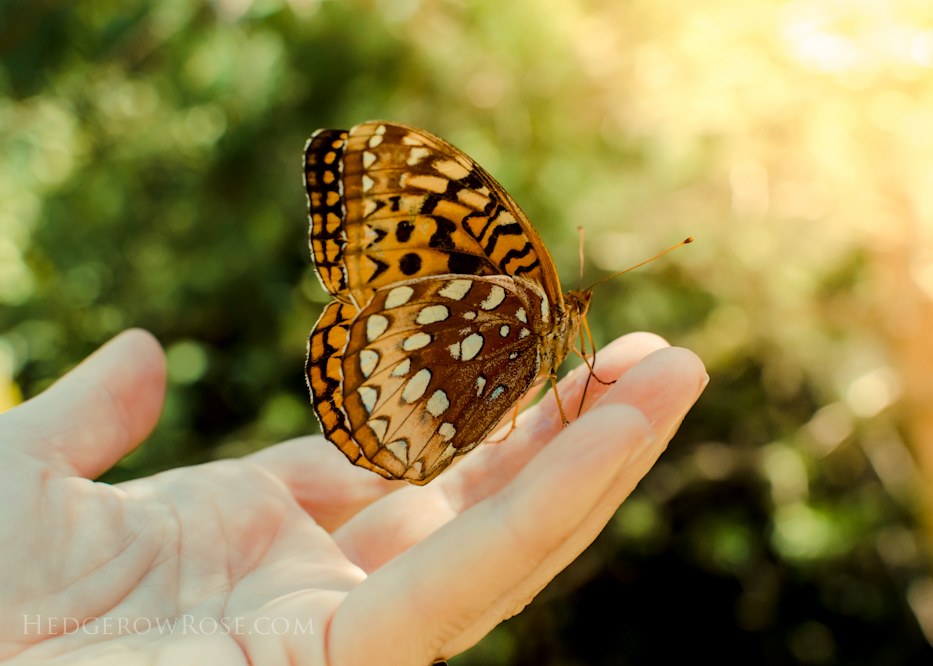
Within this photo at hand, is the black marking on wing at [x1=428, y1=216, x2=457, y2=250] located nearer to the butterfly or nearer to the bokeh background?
the butterfly

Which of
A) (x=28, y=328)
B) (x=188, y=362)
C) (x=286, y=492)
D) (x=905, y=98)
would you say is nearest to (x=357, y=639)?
(x=286, y=492)

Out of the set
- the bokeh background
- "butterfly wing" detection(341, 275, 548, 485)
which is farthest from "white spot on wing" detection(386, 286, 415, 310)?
the bokeh background

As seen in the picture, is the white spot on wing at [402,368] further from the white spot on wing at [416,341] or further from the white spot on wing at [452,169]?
the white spot on wing at [452,169]

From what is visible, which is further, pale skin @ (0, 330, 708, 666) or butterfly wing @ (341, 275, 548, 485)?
butterfly wing @ (341, 275, 548, 485)

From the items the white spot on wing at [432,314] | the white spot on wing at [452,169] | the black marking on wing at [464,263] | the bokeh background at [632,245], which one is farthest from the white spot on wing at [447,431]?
the bokeh background at [632,245]

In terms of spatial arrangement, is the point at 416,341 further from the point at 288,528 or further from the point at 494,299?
the point at 288,528
